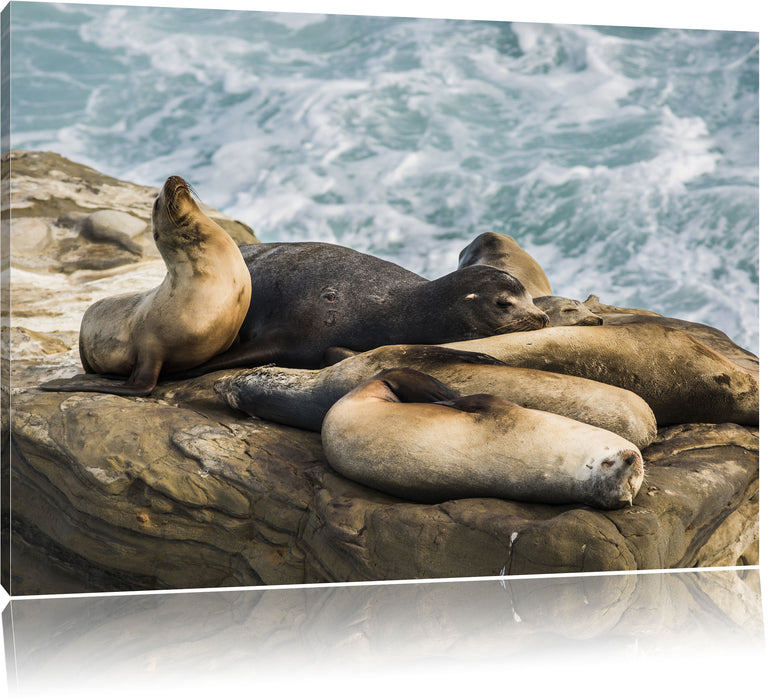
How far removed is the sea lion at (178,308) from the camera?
531 centimetres

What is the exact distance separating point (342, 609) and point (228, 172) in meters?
5.86

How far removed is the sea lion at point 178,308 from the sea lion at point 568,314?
6.09 feet

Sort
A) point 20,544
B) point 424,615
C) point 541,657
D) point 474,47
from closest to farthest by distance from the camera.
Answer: point 541,657 → point 424,615 → point 20,544 → point 474,47

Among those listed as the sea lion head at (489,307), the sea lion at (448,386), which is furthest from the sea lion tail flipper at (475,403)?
the sea lion head at (489,307)

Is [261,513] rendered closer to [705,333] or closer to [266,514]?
[266,514]

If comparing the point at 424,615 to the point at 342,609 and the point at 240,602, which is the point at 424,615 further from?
the point at 240,602

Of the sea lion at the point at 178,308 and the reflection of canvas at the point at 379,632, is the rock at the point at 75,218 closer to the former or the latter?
the sea lion at the point at 178,308

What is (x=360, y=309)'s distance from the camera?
5930 mm

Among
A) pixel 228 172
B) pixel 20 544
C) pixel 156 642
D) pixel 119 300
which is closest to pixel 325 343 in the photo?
pixel 119 300

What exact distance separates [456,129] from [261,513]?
4765 mm

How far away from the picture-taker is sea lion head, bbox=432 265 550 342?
5.61 m

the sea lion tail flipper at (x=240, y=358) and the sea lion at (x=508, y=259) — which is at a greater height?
the sea lion at (x=508, y=259)

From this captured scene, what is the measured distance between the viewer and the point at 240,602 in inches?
166

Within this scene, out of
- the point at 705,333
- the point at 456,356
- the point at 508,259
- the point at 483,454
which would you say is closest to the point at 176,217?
the point at 456,356
